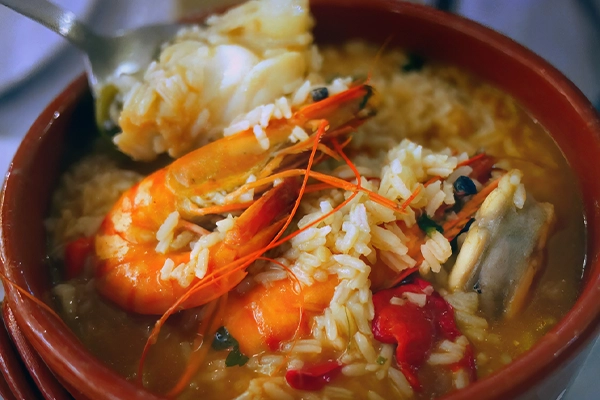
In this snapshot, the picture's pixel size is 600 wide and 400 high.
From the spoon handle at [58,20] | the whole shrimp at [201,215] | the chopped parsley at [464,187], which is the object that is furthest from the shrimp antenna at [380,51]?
the spoon handle at [58,20]

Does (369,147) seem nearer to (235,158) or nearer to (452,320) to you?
(235,158)

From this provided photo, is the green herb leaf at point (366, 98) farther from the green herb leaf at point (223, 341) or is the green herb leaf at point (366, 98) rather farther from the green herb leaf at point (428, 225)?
the green herb leaf at point (223, 341)

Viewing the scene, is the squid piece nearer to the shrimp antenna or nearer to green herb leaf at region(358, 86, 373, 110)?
green herb leaf at region(358, 86, 373, 110)

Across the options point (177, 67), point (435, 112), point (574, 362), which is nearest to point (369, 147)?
point (435, 112)

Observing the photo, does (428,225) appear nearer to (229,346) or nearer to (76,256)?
(229,346)

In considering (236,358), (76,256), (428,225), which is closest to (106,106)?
(76,256)

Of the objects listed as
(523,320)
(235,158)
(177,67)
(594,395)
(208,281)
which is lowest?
(594,395)

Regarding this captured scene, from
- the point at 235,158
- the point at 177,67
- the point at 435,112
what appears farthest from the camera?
the point at 435,112
